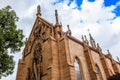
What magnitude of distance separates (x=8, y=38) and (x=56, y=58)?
22.0 feet

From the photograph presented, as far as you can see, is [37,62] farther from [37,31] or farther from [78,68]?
[78,68]

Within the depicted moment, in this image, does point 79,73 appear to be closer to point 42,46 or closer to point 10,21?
point 42,46

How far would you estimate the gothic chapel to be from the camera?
17.8 meters

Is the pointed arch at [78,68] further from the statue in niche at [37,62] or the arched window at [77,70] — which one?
the statue in niche at [37,62]

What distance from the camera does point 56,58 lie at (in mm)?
18953

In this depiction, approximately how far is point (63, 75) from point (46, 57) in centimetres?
408

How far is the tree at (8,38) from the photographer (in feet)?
47.3

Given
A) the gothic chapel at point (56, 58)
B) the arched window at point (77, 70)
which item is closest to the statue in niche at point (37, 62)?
the gothic chapel at point (56, 58)

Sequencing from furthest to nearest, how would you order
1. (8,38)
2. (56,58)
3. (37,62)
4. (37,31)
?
1. (37,31)
2. (37,62)
3. (56,58)
4. (8,38)

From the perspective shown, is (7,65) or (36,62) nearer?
(7,65)

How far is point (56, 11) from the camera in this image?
77.0 feet

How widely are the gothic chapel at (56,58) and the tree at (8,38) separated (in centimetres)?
468

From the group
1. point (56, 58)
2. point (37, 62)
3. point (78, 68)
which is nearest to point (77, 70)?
point (78, 68)

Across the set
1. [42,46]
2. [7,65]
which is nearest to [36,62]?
[42,46]
